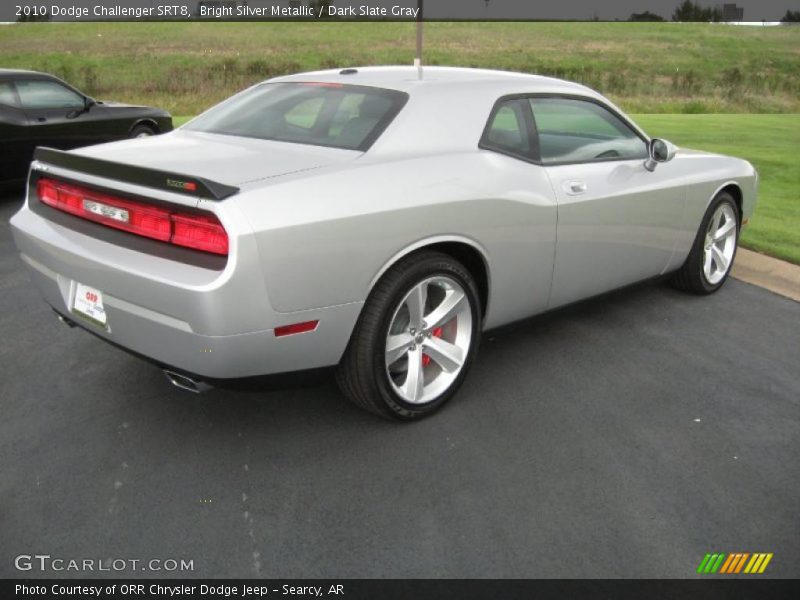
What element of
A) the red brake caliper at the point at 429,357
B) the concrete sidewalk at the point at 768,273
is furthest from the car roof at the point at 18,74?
the concrete sidewalk at the point at 768,273

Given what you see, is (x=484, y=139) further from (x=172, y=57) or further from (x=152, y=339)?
(x=172, y=57)

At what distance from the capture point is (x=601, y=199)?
3855 millimetres

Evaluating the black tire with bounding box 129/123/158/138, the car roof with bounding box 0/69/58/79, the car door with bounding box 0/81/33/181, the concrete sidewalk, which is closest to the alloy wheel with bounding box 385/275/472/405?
the concrete sidewalk

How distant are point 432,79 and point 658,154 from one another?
1.48 m

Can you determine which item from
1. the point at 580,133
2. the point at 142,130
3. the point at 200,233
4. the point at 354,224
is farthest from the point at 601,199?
the point at 142,130

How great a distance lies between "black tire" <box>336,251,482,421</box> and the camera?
9.69 feet

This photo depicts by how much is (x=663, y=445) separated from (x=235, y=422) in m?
1.84

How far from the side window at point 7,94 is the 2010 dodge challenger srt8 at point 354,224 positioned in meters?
5.55

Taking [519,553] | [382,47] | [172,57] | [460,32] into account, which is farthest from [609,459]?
[460,32]

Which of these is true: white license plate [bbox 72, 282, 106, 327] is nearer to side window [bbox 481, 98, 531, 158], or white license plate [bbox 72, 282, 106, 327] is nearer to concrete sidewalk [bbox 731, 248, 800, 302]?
side window [bbox 481, 98, 531, 158]

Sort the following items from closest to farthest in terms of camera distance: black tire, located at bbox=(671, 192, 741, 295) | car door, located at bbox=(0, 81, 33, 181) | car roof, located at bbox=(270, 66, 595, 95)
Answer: car roof, located at bbox=(270, 66, 595, 95) < black tire, located at bbox=(671, 192, 741, 295) < car door, located at bbox=(0, 81, 33, 181)

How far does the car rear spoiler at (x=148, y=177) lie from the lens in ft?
8.29

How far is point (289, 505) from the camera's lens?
2645 millimetres

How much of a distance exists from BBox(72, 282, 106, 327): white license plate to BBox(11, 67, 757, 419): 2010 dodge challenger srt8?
0.03 ft
